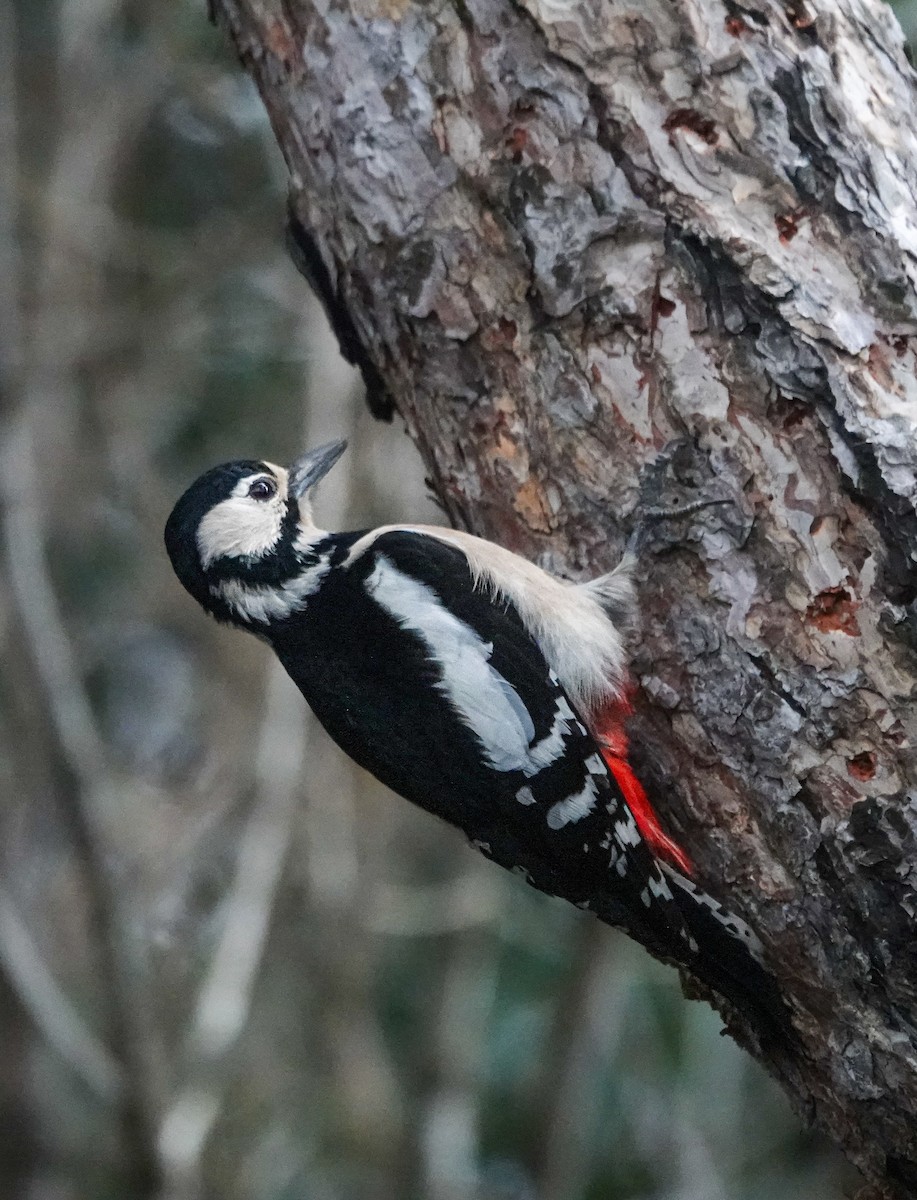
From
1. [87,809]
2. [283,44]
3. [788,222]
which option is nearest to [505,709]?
[788,222]

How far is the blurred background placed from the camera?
411 cm

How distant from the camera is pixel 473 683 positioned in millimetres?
2391

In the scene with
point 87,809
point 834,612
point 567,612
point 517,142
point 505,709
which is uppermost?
point 517,142

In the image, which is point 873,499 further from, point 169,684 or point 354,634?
point 169,684

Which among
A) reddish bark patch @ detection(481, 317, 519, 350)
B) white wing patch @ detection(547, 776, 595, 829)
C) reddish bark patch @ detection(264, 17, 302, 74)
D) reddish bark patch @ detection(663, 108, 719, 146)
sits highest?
reddish bark patch @ detection(663, 108, 719, 146)

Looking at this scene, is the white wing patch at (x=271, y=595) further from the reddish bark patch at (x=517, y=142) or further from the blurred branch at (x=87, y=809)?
the blurred branch at (x=87, y=809)

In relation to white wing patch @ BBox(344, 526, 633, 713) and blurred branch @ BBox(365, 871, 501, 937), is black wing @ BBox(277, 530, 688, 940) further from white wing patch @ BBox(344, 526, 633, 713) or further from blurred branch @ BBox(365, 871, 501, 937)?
blurred branch @ BBox(365, 871, 501, 937)

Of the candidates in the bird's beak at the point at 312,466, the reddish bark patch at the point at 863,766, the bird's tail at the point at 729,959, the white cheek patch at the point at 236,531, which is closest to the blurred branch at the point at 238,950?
the bird's beak at the point at 312,466

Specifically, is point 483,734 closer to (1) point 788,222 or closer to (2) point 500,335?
(2) point 500,335

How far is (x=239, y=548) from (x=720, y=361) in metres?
1.07

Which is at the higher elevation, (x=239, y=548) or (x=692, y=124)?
(x=692, y=124)

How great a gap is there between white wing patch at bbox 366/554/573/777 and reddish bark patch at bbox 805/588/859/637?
0.55 metres

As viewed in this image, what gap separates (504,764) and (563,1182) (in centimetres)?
243

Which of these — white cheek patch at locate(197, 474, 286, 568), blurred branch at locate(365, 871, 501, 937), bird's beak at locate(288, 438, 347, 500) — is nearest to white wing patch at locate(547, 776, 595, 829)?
white cheek patch at locate(197, 474, 286, 568)
